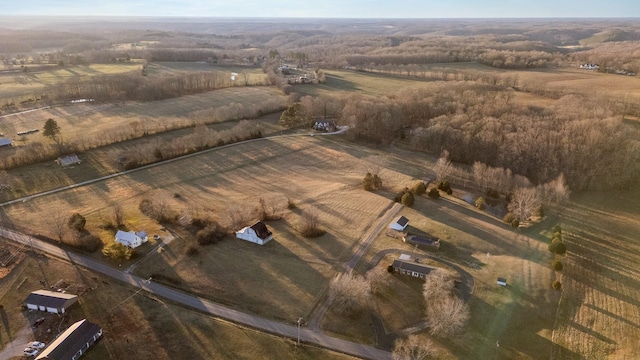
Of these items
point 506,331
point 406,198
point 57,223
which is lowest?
point 506,331

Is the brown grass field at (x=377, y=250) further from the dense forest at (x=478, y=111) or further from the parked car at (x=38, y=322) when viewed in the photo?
the parked car at (x=38, y=322)

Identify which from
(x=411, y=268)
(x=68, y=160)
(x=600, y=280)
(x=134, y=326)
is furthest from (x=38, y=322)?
(x=600, y=280)

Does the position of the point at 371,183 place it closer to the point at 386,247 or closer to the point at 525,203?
the point at 386,247

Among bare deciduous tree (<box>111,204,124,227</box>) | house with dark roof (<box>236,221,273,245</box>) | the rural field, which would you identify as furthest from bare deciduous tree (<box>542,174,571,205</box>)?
bare deciduous tree (<box>111,204,124,227</box>)

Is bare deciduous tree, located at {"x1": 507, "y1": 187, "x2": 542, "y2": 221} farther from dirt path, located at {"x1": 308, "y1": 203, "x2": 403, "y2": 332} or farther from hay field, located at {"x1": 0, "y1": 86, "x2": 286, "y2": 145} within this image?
hay field, located at {"x1": 0, "y1": 86, "x2": 286, "y2": 145}

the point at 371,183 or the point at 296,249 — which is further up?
the point at 371,183

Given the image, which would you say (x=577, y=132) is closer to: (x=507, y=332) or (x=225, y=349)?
(x=507, y=332)

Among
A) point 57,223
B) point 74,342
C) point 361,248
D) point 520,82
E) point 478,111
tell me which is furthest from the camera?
point 520,82
